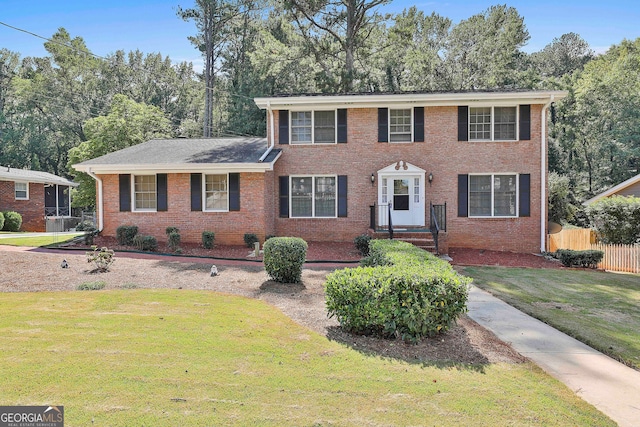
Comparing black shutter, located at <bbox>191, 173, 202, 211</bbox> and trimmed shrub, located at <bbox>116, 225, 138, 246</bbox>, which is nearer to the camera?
trimmed shrub, located at <bbox>116, 225, 138, 246</bbox>

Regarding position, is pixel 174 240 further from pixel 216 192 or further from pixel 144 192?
pixel 144 192

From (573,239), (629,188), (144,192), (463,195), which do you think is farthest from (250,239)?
(629,188)

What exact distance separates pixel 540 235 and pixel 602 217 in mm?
2077

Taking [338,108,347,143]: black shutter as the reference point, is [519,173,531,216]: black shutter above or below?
below

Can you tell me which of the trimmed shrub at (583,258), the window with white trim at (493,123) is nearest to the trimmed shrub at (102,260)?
the window with white trim at (493,123)

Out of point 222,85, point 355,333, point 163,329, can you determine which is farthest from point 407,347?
point 222,85

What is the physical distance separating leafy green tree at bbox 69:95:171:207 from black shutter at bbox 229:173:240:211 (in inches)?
603

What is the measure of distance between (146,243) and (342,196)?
738cm

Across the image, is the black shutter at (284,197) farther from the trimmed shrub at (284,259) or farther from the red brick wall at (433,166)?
the trimmed shrub at (284,259)

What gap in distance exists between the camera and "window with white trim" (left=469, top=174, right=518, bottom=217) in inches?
Answer: 592

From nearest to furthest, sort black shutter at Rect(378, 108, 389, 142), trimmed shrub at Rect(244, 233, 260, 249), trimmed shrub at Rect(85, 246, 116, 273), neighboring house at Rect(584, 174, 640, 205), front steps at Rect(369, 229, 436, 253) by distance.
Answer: trimmed shrub at Rect(85, 246, 116, 273)
front steps at Rect(369, 229, 436, 253)
trimmed shrub at Rect(244, 233, 260, 249)
black shutter at Rect(378, 108, 389, 142)
neighboring house at Rect(584, 174, 640, 205)

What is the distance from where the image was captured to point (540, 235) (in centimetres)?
1498

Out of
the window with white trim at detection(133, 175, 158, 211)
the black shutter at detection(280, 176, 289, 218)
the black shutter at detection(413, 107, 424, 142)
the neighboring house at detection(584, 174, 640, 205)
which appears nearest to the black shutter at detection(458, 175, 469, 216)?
the black shutter at detection(413, 107, 424, 142)

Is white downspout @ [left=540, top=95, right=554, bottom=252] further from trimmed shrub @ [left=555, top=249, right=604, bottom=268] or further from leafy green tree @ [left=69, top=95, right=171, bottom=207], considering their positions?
leafy green tree @ [left=69, top=95, right=171, bottom=207]
